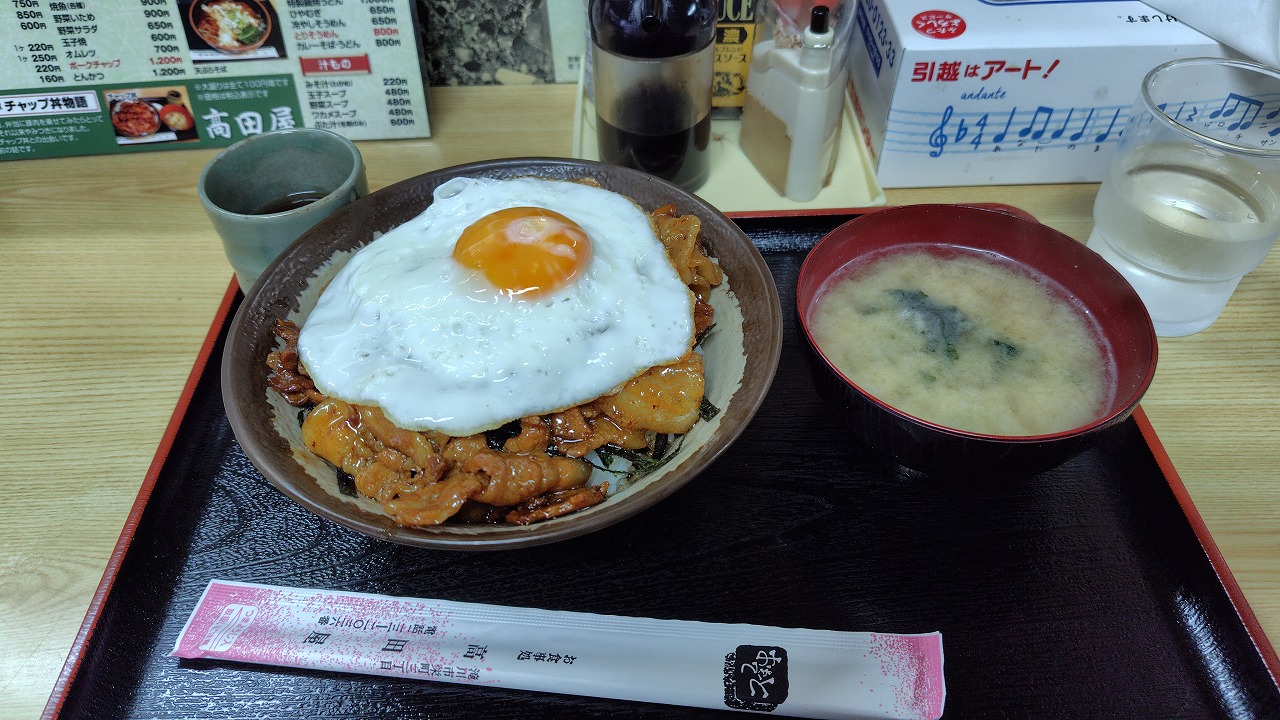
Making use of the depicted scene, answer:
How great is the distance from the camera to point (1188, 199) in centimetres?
203

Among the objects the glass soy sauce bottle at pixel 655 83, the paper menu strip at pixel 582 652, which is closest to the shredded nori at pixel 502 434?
the paper menu strip at pixel 582 652

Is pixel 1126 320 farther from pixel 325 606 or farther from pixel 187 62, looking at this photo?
pixel 187 62

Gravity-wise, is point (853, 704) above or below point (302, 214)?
below

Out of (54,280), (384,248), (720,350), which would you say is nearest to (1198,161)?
(720,350)

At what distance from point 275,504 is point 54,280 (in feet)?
4.01

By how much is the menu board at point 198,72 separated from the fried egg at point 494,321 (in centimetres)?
102

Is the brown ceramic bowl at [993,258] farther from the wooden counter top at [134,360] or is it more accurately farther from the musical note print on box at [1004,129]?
the musical note print on box at [1004,129]

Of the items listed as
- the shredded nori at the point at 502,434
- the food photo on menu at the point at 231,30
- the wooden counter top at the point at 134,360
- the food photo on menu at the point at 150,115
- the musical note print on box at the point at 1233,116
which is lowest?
the wooden counter top at the point at 134,360

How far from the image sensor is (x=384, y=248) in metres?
1.75

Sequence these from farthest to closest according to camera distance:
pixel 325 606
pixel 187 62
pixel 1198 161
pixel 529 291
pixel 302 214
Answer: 1. pixel 187 62
2. pixel 1198 161
3. pixel 302 214
4. pixel 529 291
5. pixel 325 606

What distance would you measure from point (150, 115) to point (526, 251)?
175 centimetres

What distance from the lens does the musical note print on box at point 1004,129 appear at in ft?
7.77

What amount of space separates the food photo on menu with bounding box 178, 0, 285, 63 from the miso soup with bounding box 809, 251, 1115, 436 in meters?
1.84

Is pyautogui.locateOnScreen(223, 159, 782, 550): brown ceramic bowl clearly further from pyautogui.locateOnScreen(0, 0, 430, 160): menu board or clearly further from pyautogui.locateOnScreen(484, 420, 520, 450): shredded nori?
pyautogui.locateOnScreen(0, 0, 430, 160): menu board
